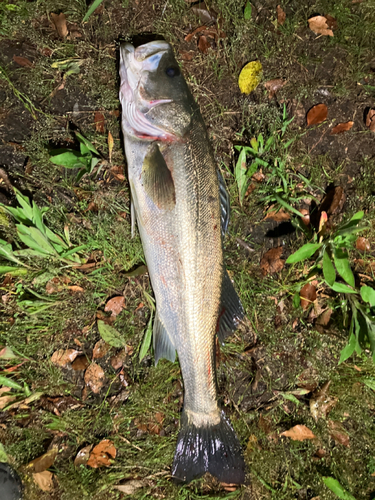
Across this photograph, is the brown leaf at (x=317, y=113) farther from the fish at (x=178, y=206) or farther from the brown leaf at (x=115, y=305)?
the brown leaf at (x=115, y=305)

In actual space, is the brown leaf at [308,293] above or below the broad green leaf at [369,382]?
above

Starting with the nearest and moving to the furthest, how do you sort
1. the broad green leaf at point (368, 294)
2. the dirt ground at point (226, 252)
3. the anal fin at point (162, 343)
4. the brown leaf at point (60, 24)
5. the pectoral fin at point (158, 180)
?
the pectoral fin at point (158, 180)
the broad green leaf at point (368, 294)
the anal fin at point (162, 343)
the dirt ground at point (226, 252)
the brown leaf at point (60, 24)

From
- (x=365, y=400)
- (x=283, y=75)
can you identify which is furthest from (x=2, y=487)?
(x=283, y=75)

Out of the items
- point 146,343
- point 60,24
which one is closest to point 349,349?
point 146,343

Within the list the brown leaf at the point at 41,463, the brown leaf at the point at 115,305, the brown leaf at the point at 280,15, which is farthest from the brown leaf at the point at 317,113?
the brown leaf at the point at 41,463

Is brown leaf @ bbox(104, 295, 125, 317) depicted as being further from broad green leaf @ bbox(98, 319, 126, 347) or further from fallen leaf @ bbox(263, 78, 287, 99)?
fallen leaf @ bbox(263, 78, 287, 99)

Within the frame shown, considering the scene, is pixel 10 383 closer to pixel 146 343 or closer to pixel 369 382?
pixel 146 343

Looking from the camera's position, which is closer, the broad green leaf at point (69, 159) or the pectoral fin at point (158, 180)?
the pectoral fin at point (158, 180)
